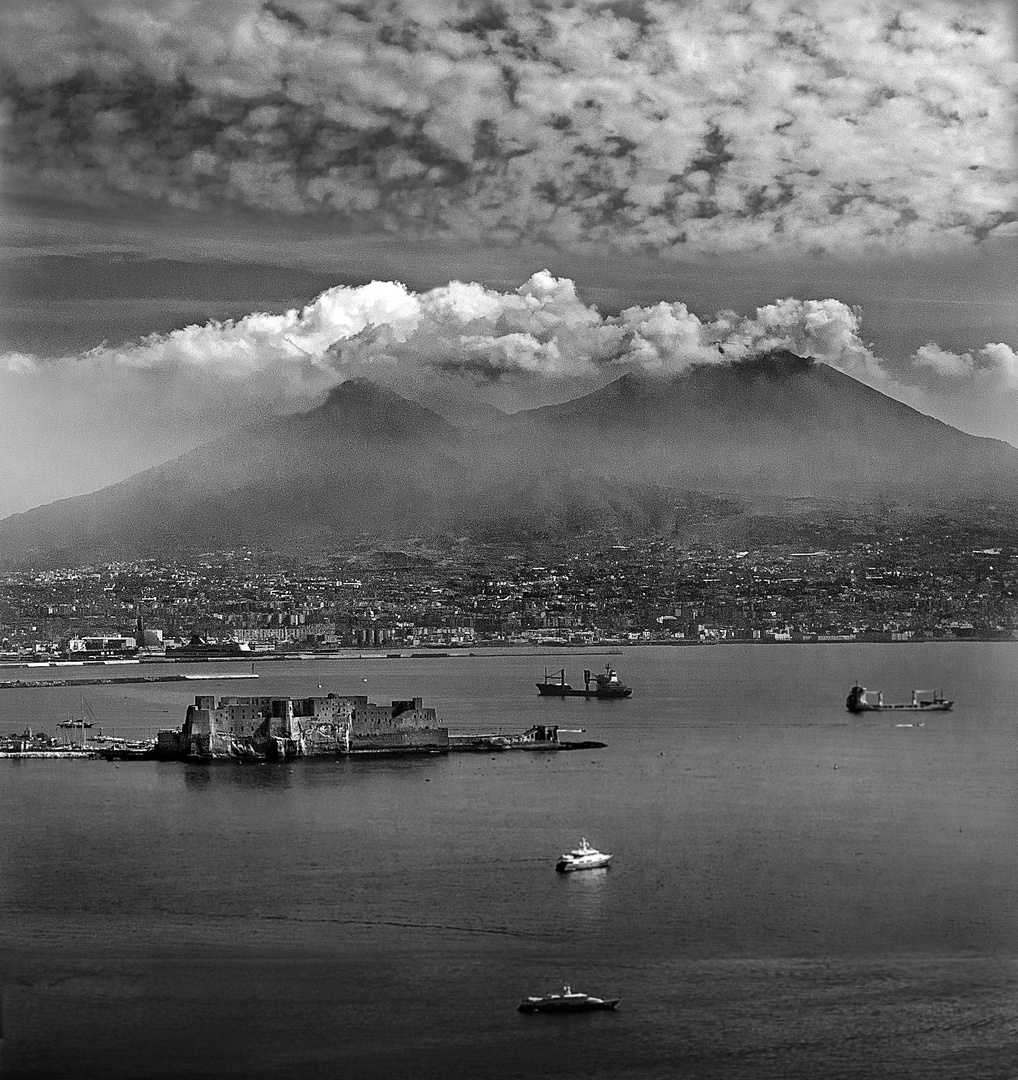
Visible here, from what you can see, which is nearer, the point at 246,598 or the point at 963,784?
the point at 963,784

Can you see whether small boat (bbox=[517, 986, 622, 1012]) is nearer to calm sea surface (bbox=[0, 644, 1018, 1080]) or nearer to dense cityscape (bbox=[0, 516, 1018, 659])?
calm sea surface (bbox=[0, 644, 1018, 1080])

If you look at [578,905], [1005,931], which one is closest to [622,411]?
[578,905]

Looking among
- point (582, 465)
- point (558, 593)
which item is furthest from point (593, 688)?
point (582, 465)

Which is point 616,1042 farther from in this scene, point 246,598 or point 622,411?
point 246,598

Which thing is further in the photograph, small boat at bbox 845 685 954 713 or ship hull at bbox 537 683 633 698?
ship hull at bbox 537 683 633 698

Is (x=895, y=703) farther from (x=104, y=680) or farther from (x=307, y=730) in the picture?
(x=104, y=680)

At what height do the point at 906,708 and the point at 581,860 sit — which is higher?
the point at 906,708

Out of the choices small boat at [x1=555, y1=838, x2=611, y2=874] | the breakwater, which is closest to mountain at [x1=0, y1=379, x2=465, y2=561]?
small boat at [x1=555, y1=838, x2=611, y2=874]
